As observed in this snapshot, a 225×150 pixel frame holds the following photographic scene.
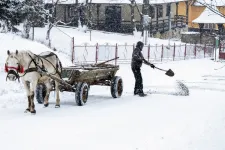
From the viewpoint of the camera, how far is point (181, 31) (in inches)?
2296

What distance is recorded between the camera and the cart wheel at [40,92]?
12.9 meters

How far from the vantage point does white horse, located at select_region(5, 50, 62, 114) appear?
10.4 metres

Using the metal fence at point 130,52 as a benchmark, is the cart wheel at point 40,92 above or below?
below

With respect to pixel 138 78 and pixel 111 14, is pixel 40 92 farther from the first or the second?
pixel 111 14

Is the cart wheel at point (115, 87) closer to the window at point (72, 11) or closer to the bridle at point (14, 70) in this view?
the bridle at point (14, 70)

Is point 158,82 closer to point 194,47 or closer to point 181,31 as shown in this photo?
point 194,47

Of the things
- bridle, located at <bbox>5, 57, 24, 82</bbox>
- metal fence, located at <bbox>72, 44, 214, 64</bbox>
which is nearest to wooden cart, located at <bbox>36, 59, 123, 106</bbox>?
bridle, located at <bbox>5, 57, 24, 82</bbox>

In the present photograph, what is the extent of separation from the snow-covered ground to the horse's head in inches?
40.7

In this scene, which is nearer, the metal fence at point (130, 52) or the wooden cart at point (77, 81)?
the wooden cart at point (77, 81)

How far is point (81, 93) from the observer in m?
12.5

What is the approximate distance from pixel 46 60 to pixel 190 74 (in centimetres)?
1615

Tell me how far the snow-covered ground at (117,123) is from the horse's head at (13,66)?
1035 millimetres

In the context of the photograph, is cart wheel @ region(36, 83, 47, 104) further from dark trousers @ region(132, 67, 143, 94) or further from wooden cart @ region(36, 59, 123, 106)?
dark trousers @ region(132, 67, 143, 94)

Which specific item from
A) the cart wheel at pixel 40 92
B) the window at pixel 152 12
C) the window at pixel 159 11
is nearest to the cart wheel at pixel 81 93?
the cart wheel at pixel 40 92
